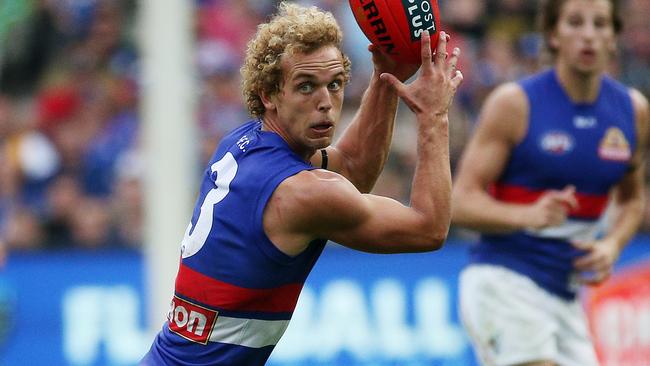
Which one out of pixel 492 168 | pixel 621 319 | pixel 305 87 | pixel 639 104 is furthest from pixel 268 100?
pixel 621 319

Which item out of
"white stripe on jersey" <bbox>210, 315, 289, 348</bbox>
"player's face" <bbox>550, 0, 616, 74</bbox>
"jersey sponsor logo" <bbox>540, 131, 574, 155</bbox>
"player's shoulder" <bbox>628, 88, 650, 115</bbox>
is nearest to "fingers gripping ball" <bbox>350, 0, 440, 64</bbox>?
"white stripe on jersey" <bbox>210, 315, 289, 348</bbox>

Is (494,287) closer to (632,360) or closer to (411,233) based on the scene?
(411,233)

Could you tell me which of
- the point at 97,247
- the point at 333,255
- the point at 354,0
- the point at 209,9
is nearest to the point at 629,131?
the point at 354,0

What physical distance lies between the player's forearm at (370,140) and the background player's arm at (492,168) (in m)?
1.06

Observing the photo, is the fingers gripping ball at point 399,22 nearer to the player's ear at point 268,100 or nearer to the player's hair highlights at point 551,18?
the player's ear at point 268,100

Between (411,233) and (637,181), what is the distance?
272cm

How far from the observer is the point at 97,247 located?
9641mm

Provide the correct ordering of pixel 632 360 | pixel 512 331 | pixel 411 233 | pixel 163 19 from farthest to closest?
1. pixel 632 360
2. pixel 163 19
3. pixel 512 331
4. pixel 411 233

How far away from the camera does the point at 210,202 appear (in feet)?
14.9

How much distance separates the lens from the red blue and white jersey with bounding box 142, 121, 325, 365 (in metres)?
4.43

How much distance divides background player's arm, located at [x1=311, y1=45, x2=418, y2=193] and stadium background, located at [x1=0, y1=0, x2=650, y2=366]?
150 inches

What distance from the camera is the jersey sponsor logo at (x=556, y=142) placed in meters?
6.38

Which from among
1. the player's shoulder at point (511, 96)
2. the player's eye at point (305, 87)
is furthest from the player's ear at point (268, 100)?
the player's shoulder at point (511, 96)

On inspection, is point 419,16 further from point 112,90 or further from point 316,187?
point 112,90
